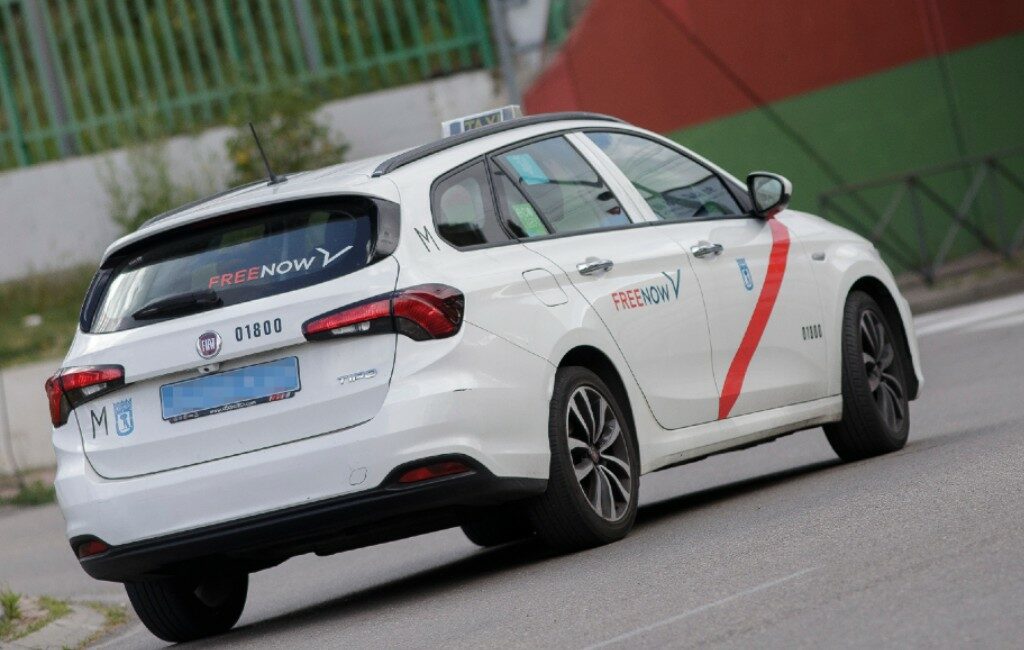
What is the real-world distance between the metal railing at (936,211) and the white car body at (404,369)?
1405 centimetres

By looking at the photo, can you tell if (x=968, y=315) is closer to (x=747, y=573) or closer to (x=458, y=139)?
(x=458, y=139)

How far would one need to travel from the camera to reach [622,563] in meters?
7.14

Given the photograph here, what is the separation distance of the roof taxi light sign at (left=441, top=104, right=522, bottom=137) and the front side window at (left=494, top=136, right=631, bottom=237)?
382mm

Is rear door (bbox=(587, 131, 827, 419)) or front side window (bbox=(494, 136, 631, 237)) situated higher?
front side window (bbox=(494, 136, 631, 237))

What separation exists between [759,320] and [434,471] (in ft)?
7.58

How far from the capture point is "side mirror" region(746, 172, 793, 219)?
8922 mm

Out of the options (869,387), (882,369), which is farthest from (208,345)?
(882,369)

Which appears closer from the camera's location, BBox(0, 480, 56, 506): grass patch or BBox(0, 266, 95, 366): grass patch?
BBox(0, 480, 56, 506): grass patch

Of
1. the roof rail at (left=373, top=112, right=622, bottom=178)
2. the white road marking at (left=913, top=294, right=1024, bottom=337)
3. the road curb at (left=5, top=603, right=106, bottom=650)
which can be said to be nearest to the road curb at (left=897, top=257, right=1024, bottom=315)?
the white road marking at (left=913, top=294, right=1024, bottom=337)

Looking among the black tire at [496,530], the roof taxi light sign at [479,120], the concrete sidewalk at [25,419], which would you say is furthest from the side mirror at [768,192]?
the concrete sidewalk at [25,419]

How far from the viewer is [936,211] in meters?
22.9

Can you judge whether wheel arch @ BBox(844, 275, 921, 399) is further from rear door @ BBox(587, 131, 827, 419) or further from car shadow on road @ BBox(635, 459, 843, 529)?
rear door @ BBox(587, 131, 827, 419)

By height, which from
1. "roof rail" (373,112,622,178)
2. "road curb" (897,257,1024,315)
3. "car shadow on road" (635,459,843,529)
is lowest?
"road curb" (897,257,1024,315)

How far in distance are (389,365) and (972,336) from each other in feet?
33.8
